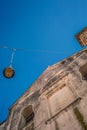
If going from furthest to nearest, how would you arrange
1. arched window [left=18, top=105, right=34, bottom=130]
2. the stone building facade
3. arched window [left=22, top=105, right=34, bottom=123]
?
1. arched window [left=22, top=105, right=34, bottom=123]
2. arched window [left=18, top=105, right=34, bottom=130]
3. the stone building facade

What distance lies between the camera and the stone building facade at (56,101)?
25.8ft

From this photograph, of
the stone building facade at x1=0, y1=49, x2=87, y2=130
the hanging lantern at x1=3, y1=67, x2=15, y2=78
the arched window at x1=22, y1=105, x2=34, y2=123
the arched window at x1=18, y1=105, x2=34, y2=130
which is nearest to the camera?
the stone building facade at x1=0, y1=49, x2=87, y2=130

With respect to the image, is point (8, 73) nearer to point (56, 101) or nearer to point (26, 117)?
point (26, 117)

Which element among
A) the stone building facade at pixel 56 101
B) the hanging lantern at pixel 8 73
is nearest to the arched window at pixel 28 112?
the stone building facade at pixel 56 101

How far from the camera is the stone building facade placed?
25.8ft

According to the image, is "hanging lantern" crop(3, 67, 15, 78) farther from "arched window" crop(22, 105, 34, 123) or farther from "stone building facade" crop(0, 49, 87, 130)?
"arched window" crop(22, 105, 34, 123)

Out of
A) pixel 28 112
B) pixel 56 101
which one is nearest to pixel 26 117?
pixel 28 112

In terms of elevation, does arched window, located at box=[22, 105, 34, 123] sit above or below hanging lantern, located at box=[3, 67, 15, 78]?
below

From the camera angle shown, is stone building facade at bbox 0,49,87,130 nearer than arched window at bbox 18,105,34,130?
Yes

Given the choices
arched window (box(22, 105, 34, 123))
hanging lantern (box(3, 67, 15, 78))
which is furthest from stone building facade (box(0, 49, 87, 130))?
hanging lantern (box(3, 67, 15, 78))

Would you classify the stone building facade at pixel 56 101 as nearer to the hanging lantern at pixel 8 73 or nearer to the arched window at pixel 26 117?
the arched window at pixel 26 117

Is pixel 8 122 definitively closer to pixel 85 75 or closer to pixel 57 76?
pixel 57 76

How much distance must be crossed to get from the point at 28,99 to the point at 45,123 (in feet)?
12.3

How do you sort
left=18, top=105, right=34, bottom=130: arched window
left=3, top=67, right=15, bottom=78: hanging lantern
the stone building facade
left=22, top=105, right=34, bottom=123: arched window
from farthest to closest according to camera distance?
left=3, top=67, right=15, bottom=78: hanging lantern, left=22, top=105, right=34, bottom=123: arched window, left=18, top=105, right=34, bottom=130: arched window, the stone building facade
